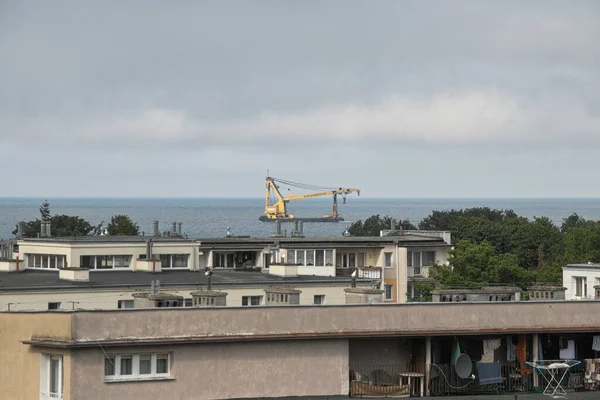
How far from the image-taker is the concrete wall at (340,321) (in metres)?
30.4

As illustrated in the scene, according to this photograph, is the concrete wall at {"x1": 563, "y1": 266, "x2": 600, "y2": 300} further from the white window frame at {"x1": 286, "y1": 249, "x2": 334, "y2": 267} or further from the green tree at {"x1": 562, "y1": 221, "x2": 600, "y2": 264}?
the green tree at {"x1": 562, "y1": 221, "x2": 600, "y2": 264}

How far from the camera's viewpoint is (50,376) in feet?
99.8

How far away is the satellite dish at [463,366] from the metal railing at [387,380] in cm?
95

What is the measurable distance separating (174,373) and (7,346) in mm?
4245

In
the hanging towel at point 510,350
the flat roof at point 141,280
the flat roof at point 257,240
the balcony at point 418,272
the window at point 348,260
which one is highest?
the flat roof at point 257,240

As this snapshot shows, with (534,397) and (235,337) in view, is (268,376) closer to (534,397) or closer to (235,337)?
(235,337)

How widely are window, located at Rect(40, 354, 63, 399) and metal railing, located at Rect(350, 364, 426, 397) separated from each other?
7588 millimetres

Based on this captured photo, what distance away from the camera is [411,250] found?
314 feet

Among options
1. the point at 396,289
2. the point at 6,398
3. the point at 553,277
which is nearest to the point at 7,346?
the point at 6,398

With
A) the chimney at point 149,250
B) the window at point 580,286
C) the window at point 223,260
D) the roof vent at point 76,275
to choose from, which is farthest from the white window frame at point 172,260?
the window at point 580,286

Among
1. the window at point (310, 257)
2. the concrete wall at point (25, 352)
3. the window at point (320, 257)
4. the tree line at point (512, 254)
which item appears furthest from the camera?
the tree line at point (512, 254)

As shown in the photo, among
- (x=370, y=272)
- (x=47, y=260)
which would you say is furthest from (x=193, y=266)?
(x=370, y=272)

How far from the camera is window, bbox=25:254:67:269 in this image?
69875 mm

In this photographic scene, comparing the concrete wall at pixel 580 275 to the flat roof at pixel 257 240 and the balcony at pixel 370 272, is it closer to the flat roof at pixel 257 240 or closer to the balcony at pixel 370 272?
the balcony at pixel 370 272
